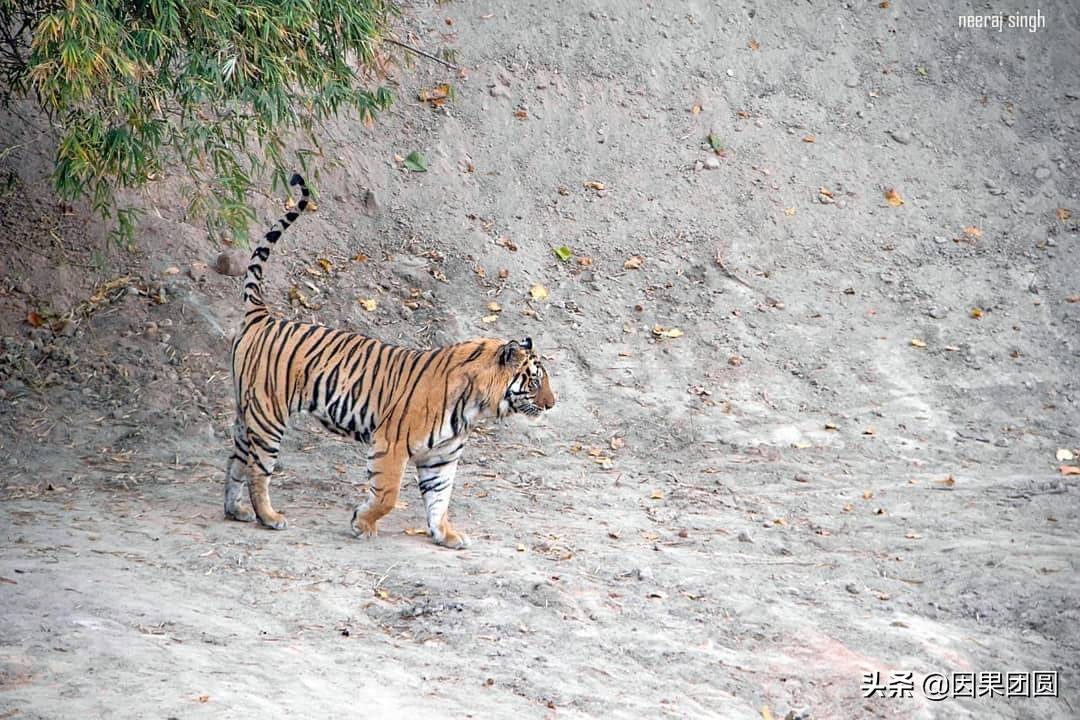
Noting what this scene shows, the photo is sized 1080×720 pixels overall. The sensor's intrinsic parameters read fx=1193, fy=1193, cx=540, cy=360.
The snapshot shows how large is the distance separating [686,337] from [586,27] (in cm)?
481

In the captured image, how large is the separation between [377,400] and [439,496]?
68 centimetres

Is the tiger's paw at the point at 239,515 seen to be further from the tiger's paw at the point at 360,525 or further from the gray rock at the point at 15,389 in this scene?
the gray rock at the point at 15,389

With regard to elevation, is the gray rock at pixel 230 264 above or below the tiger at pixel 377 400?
above

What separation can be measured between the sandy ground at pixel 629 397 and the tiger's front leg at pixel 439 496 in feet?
0.46

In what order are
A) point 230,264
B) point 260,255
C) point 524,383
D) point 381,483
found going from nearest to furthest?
point 381,483 → point 524,383 → point 260,255 → point 230,264

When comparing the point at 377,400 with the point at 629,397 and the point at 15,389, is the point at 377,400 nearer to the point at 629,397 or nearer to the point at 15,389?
the point at 15,389

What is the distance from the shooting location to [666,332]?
11.0m

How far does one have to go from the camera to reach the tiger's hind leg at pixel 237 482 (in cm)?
717

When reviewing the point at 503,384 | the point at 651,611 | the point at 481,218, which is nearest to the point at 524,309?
the point at 481,218

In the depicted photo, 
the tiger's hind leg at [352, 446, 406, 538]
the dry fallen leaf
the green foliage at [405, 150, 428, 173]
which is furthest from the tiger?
the green foliage at [405, 150, 428, 173]

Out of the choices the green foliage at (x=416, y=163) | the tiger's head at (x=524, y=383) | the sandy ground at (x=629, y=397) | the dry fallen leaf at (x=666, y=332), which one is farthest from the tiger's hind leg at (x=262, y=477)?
the green foliage at (x=416, y=163)

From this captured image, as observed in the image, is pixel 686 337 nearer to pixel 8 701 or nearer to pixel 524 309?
pixel 524 309

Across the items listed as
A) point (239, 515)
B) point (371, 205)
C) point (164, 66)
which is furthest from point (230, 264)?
point (239, 515)

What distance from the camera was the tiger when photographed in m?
6.91
